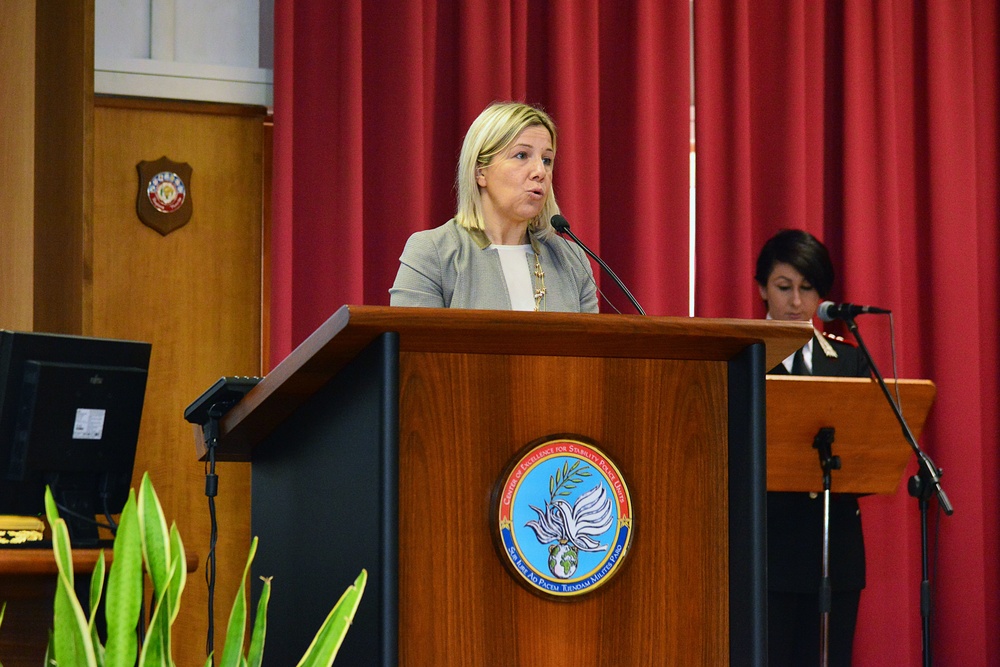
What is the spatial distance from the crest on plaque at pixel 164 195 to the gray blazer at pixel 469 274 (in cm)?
181

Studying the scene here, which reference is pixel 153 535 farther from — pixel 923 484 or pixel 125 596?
pixel 923 484

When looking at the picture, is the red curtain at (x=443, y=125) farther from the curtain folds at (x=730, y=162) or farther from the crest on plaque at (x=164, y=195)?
the crest on plaque at (x=164, y=195)

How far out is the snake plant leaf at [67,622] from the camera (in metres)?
1.23

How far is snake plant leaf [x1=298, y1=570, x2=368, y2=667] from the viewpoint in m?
1.22

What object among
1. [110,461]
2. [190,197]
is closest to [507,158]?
[110,461]

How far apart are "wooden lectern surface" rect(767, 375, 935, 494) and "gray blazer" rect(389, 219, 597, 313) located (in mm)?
763

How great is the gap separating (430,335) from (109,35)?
2.90m

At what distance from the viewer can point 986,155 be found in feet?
14.2

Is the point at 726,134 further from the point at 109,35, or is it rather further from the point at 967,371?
the point at 109,35

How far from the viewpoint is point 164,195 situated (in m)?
3.77

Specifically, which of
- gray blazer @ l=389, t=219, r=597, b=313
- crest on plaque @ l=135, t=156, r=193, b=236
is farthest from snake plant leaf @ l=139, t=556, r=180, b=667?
crest on plaque @ l=135, t=156, r=193, b=236

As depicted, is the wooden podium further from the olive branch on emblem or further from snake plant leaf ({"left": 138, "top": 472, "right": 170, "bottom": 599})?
snake plant leaf ({"left": 138, "top": 472, "right": 170, "bottom": 599})

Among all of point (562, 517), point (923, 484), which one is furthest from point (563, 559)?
point (923, 484)

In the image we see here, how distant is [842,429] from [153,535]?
1.93 m
